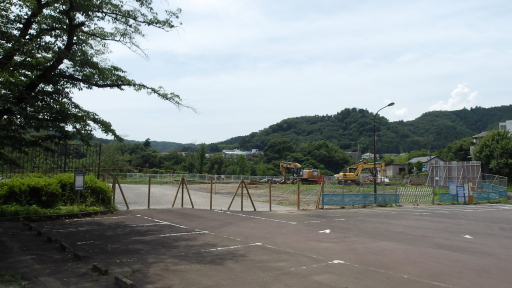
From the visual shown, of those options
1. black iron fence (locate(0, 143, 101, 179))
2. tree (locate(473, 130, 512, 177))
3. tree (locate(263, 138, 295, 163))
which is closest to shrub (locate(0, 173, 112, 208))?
black iron fence (locate(0, 143, 101, 179))

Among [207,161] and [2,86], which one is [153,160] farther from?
[2,86]

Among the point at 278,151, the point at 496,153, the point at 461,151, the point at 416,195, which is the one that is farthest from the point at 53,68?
the point at 278,151

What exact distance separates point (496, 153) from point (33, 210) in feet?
195

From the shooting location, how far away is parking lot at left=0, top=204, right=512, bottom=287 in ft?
23.6

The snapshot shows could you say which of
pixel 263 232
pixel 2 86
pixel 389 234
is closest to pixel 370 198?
pixel 389 234

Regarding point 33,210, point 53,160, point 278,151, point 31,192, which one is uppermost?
point 278,151

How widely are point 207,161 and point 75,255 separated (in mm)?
88871

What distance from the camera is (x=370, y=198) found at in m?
28.1

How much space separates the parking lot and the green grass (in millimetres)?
1055

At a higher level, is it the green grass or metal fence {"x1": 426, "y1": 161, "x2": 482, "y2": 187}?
metal fence {"x1": 426, "y1": 161, "x2": 482, "y2": 187}

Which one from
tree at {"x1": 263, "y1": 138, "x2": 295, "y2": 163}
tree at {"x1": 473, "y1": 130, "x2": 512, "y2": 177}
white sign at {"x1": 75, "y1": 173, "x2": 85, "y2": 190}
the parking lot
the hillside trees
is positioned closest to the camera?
the parking lot

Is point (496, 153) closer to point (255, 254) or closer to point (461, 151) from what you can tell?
point (461, 151)

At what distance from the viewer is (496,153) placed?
56.7m

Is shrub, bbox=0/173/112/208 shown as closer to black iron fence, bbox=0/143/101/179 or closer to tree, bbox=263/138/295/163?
black iron fence, bbox=0/143/101/179
